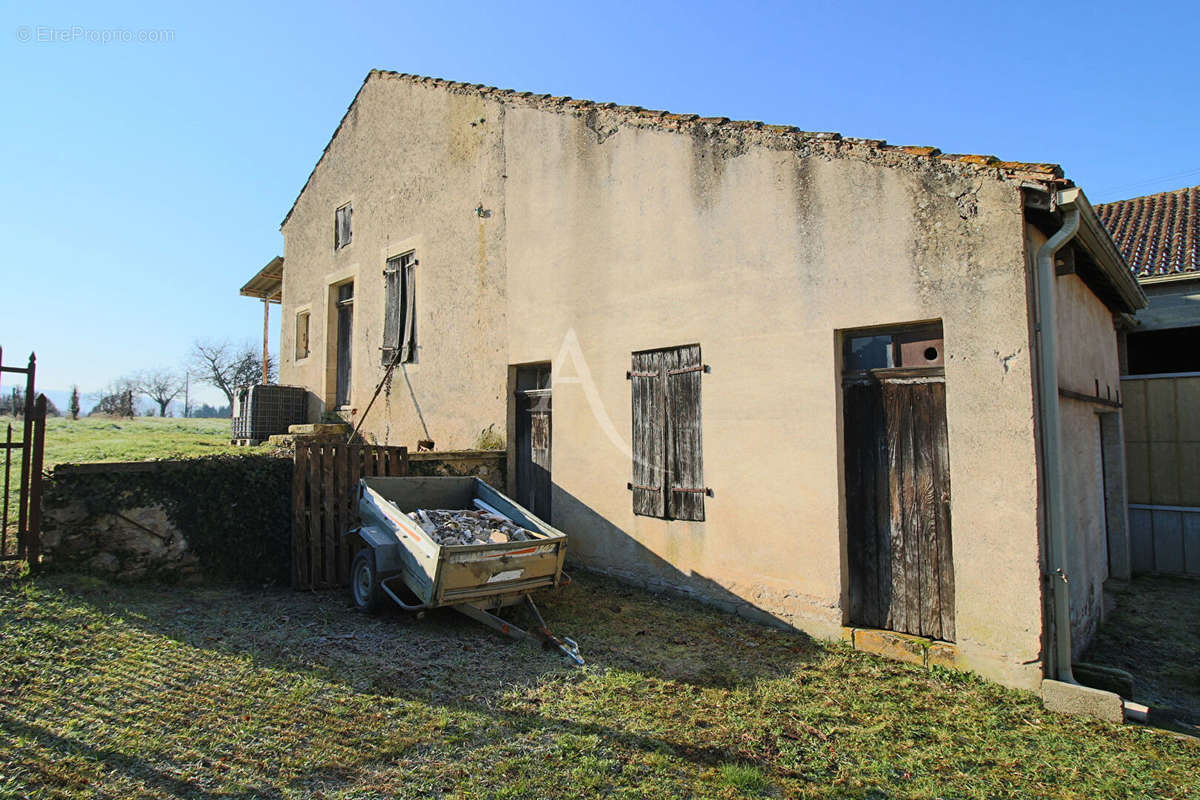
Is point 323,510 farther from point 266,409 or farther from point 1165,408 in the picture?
point 1165,408

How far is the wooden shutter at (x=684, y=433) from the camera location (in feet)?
21.8

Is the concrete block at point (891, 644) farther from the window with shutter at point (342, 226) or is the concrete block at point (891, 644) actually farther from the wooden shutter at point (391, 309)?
the window with shutter at point (342, 226)

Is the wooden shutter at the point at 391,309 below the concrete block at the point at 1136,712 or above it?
above

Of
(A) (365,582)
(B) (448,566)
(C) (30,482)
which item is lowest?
(A) (365,582)

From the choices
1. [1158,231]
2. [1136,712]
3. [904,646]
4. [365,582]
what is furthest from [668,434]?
[1158,231]

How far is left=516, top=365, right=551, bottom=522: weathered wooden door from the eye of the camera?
334 inches

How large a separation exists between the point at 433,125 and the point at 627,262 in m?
5.06

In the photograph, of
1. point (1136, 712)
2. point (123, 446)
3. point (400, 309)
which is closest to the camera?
point (1136, 712)

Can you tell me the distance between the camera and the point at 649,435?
7.12 m

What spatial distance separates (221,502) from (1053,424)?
7.47m

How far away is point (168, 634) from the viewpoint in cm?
509

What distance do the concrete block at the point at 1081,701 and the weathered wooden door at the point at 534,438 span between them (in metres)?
5.45

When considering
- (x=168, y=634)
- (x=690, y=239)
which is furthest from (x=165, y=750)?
(x=690, y=239)

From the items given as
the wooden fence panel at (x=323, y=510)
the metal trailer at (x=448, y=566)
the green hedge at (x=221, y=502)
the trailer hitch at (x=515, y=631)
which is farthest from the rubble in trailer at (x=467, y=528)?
the green hedge at (x=221, y=502)
